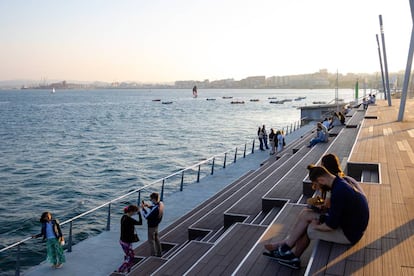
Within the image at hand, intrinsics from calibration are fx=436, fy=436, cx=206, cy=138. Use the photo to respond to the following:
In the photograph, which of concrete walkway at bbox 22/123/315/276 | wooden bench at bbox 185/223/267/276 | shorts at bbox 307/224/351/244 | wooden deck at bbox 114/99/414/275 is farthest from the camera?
concrete walkway at bbox 22/123/315/276

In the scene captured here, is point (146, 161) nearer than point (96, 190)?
No

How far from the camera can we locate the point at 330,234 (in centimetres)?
500

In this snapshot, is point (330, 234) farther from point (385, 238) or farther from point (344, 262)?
point (385, 238)

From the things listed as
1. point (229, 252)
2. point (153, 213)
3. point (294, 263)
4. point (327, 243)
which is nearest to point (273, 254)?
point (294, 263)

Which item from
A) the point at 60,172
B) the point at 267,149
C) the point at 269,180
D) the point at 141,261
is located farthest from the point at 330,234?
the point at 60,172

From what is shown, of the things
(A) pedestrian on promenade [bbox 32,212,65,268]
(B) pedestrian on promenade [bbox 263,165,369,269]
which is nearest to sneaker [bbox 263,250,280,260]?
(B) pedestrian on promenade [bbox 263,165,369,269]

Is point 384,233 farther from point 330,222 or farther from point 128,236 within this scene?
point 128,236

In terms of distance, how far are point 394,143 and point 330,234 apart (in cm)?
849

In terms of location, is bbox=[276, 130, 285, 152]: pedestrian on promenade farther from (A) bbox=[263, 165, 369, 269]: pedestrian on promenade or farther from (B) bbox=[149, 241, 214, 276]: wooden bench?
(A) bbox=[263, 165, 369, 269]: pedestrian on promenade

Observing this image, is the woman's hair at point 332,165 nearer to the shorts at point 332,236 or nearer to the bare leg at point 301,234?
the bare leg at point 301,234

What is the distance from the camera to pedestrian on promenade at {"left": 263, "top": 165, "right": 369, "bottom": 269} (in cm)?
479

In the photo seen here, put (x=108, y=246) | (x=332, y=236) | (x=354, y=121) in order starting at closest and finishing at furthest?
(x=332, y=236) < (x=108, y=246) < (x=354, y=121)

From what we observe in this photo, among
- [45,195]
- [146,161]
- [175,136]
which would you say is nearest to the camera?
[45,195]

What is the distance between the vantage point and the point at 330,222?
16.1 ft
